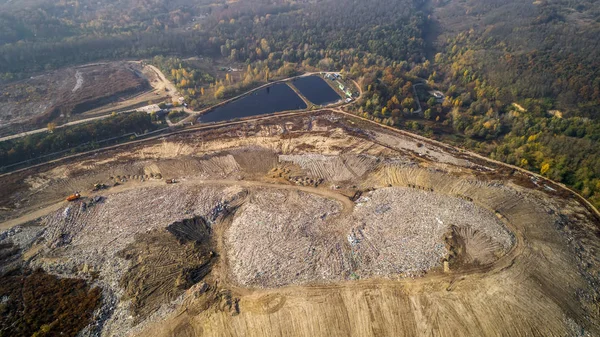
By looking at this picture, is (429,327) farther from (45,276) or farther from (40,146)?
(40,146)

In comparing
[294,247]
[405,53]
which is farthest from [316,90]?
[294,247]

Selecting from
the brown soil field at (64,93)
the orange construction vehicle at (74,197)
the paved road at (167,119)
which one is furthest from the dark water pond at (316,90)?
the orange construction vehicle at (74,197)

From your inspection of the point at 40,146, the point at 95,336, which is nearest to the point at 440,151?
the point at 95,336

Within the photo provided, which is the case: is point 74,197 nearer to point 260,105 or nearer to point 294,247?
point 294,247

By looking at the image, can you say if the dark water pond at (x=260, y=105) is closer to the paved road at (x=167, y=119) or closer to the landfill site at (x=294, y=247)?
the paved road at (x=167, y=119)

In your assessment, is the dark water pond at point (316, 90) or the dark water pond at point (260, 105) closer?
the dark water pond at point (260, 105)
